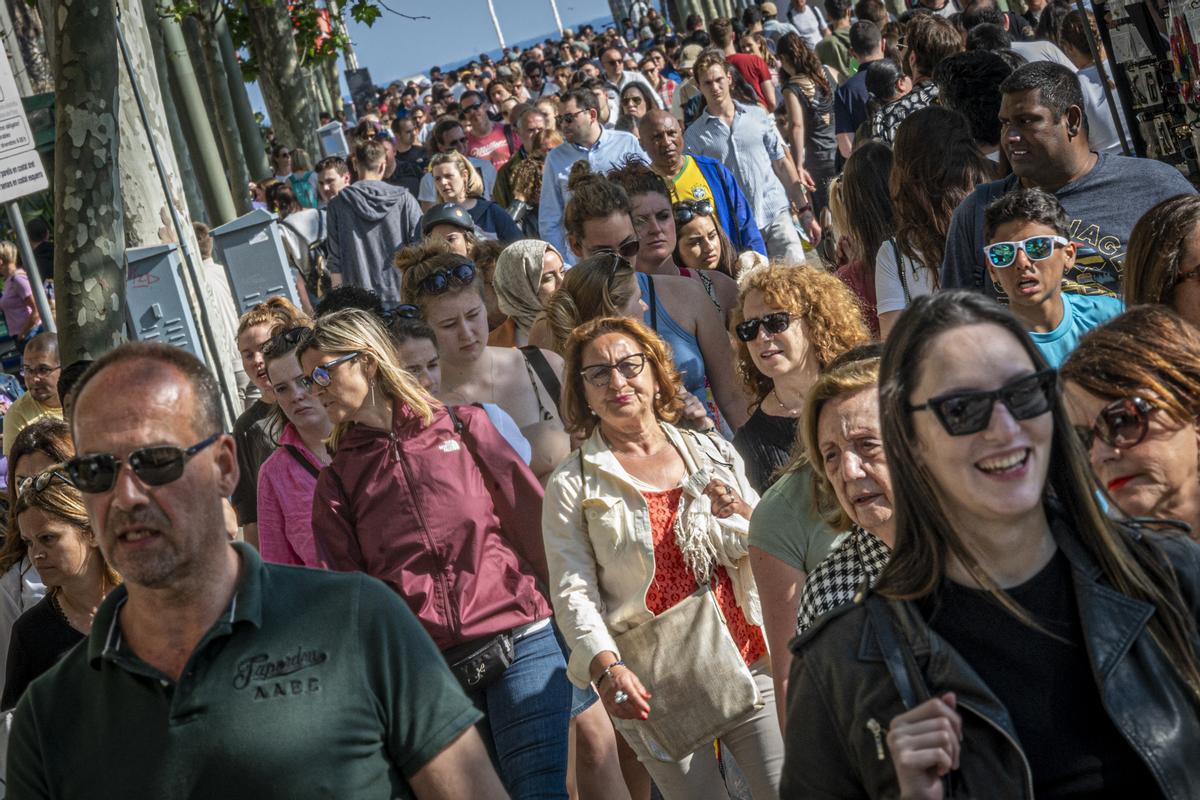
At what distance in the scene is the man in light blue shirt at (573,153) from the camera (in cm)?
1119

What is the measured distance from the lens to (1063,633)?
280 centimetres

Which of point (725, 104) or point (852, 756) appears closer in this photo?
point (852, 756)

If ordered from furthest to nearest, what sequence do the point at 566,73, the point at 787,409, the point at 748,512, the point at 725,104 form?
1. the point at 566,73
2. the point at 725,104
3. the point at 787,409
4. the point at 748,512

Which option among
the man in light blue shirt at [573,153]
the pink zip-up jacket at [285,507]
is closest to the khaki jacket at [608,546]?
the pink zip-up jacket at [285,507]

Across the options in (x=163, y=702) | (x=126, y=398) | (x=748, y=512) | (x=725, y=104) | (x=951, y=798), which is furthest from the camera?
(x=725, y=104)

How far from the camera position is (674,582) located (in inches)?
202

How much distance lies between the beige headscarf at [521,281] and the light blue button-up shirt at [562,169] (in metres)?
2.91

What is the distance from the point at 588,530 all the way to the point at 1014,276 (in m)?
1.66

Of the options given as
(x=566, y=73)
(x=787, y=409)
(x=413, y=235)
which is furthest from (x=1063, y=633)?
(x=566, y=73)

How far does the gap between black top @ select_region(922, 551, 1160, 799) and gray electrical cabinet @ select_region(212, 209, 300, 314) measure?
1026 centimetres

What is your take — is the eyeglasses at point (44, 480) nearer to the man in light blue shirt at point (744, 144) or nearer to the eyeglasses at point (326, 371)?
the eyeglasses at point (326, 371)

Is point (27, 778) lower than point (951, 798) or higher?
higher

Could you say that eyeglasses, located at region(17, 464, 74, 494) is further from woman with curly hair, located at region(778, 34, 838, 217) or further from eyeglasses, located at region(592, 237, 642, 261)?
woman with curly hair, located at region(778, 34, 838, 217)

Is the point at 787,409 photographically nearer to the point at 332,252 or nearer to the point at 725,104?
the point at 725,104
